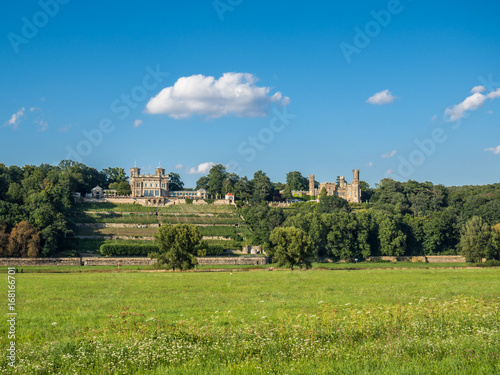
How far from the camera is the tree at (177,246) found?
3919 centimetres

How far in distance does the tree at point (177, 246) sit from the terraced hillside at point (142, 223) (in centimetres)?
2554

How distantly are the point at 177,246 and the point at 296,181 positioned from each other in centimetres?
11810

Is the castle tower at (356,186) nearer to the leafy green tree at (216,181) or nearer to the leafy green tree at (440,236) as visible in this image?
the leafy green tree at (216,181)

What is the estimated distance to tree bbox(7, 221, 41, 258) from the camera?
56509 mm

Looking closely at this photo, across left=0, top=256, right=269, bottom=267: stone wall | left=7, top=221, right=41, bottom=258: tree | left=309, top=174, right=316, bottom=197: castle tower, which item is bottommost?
left=0, top=256, right=269, bottom=267: stone wall

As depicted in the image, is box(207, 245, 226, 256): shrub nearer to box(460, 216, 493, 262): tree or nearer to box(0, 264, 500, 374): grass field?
box(460, 216, 493, 262): tree

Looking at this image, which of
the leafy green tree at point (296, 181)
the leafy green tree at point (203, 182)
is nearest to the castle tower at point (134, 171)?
the leafy green tree at point (203, 182)

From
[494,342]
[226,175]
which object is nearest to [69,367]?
[494,342]

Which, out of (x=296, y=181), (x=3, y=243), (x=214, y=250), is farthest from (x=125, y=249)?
(x=296, y=181)

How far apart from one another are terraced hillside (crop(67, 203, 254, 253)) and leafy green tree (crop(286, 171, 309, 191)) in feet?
Answer: 171

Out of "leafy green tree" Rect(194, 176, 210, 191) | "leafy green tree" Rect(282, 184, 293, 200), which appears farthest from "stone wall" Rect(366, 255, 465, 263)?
"leafy green tree" Rect(194, 176, 210, 191)

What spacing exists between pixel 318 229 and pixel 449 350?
189 ft

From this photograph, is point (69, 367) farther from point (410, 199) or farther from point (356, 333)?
point (410, 199)

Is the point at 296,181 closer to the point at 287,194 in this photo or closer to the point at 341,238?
the point at 287,194
